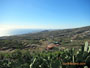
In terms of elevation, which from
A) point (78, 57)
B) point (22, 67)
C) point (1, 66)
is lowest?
point (1, 66)

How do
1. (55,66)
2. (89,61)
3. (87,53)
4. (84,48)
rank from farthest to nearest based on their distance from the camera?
(84,48), (87,53), (89,61), (55,66)

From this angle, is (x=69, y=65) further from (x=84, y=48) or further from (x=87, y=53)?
(x=84, y=48)

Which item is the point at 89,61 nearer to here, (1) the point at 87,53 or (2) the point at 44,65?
(1) the point at 87,53

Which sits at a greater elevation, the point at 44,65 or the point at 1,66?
the point at 44,65

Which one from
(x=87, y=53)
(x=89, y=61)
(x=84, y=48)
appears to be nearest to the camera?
(x=89, y=61)

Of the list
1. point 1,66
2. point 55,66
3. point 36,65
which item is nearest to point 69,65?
point 55,66

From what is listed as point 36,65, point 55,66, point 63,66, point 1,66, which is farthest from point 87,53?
point 1,66

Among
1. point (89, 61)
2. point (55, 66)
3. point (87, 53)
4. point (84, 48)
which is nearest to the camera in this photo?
point (55, 66)

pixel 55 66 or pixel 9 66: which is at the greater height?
pixel 55 66

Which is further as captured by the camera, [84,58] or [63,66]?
[84,58]

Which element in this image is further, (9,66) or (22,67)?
(9,66)
